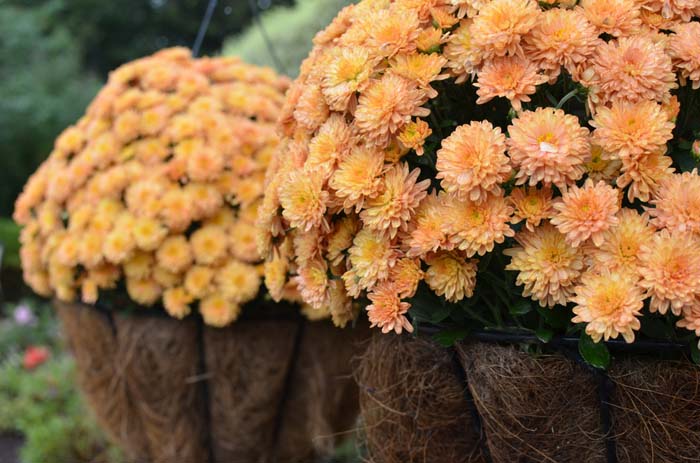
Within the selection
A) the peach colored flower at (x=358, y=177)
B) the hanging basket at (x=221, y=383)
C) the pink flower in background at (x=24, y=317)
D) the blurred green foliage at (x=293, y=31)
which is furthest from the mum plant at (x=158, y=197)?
the pink flower in background at (x=24, y=317)

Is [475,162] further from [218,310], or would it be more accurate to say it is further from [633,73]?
[218,310]

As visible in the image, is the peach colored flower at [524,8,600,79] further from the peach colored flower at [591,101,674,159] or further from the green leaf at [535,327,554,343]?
the green leaf at [535,327,554,343]

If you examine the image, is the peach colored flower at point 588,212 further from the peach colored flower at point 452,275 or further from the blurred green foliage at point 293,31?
the blurred green foliage at point 293,31

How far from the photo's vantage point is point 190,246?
209cm

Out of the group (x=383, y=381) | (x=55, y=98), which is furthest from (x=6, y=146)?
(x=383, y=381)

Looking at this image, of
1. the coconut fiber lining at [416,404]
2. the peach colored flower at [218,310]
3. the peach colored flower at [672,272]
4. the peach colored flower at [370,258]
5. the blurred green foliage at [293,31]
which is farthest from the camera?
the blurred green foliage at [293,31]

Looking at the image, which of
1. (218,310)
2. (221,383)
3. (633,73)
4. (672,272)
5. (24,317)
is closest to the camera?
(672,272)

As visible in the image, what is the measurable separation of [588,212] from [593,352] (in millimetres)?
209

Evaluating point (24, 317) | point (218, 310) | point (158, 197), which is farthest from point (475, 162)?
point (24, 317)

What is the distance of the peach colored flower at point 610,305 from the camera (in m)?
0.99

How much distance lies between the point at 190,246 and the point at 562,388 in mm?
1230

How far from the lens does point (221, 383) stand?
2139 mm

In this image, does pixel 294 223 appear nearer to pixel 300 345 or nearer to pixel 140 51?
pixel 300 345

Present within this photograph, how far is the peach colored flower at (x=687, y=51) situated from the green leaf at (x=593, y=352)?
415mm
